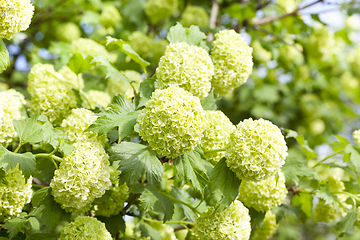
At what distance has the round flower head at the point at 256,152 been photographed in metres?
1.83

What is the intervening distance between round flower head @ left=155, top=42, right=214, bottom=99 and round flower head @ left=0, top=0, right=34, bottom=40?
811 millimetres

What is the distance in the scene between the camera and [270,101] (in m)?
6.00

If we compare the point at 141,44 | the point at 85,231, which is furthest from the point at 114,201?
the point at 141,44

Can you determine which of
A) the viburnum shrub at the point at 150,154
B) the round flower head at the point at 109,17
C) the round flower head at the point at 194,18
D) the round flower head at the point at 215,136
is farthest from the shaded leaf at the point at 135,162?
the round flower head at the point at 109,17

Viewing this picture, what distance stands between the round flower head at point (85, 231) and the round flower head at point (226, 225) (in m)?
0.59

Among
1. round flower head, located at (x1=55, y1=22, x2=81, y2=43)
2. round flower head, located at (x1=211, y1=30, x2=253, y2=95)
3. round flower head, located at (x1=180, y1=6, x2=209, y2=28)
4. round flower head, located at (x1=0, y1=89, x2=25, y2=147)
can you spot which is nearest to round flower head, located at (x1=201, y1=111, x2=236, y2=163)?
round flower head, located at (x1=211, y1=30, x2=253, y2=95)

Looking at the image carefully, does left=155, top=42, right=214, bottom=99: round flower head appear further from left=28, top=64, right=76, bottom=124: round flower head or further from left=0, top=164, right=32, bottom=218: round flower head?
left=0, top=164, right=32, bottom=218: round flower head

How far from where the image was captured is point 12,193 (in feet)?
6.01

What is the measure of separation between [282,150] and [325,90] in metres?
5.67

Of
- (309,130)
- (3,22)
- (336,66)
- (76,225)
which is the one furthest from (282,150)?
(336,66)

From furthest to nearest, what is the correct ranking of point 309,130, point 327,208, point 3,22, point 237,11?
point 309,130
point 237,11
point 327,208
point 3,22

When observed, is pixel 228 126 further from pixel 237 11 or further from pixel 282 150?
pixel 237 11

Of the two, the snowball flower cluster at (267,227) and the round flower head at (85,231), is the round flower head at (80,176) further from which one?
the snowball flower cluster at (267,227)

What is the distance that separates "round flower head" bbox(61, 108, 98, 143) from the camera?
80.9 inches
